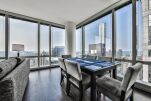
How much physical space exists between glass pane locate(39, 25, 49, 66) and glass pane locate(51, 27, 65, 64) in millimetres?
337

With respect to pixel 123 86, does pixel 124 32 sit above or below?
above

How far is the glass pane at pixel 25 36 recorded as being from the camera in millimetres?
4758

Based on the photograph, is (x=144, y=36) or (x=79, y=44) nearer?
(x=144, y=36)

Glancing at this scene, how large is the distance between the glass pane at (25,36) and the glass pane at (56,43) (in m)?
1.06

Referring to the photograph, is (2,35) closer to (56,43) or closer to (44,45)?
(44,45)

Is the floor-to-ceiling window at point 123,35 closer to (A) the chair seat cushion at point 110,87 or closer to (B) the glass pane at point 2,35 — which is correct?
(A) the chair seat cushion at point 110,87

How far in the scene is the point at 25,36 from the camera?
17.1 feet

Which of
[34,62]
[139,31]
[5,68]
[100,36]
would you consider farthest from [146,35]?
[34,62]

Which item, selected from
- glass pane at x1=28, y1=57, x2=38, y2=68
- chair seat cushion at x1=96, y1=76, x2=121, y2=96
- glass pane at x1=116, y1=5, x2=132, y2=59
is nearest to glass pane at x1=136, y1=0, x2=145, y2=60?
glass pane at x1=116, y1=5, x2=132, y2=59

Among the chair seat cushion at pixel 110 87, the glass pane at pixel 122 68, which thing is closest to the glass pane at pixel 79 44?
the glass pane at pixel 122 68

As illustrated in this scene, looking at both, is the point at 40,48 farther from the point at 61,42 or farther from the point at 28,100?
the point at 28,100

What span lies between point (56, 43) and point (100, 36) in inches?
119

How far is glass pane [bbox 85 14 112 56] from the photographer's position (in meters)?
3.96

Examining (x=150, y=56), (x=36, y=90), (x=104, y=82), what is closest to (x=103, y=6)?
(x=150, y=56)
